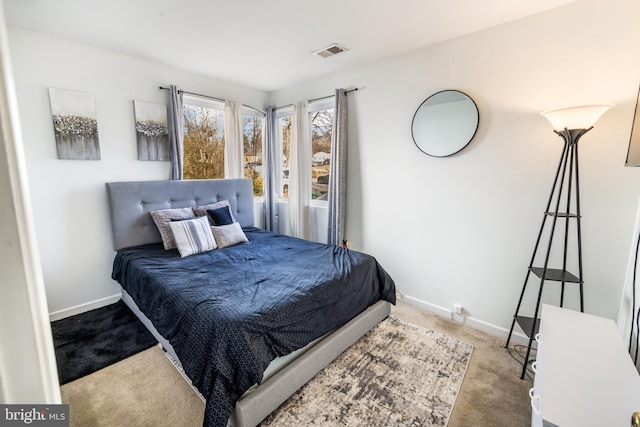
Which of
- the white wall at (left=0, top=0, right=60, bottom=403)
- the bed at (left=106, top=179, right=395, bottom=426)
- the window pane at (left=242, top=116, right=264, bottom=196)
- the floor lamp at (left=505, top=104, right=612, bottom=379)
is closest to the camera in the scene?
the white wall at (left=0, top=0, right=60, bottom=403)

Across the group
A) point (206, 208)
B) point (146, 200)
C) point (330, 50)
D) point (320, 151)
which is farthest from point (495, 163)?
point (146, 200)

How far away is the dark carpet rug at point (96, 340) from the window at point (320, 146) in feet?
8.11

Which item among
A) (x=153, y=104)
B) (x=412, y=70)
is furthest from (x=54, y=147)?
(x=412, y=70)

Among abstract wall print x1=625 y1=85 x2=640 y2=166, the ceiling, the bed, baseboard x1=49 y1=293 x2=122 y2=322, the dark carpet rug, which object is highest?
the ceiling

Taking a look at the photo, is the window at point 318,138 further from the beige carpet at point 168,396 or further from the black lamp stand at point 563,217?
the beige carpet at point 168,396

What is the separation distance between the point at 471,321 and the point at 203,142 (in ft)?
11.9

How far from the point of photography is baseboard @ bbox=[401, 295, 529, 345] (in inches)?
93.3

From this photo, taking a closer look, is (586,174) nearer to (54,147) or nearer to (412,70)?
(412,70)

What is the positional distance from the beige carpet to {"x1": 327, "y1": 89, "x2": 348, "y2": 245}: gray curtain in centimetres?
182

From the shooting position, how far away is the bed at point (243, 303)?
1.49 meters

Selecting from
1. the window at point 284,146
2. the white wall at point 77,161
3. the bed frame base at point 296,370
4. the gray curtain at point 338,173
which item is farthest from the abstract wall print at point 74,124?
the gray curtain at point 338,173

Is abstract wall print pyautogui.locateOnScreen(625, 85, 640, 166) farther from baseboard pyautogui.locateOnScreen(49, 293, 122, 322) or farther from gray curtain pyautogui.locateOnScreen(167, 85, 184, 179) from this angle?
baseboard pyautogui.locateOnScreen(49, 293, 122, 322)

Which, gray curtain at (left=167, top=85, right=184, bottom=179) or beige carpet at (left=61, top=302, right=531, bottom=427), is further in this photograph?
gray curtain at (left=167, top=85, right=184, bottom=179)

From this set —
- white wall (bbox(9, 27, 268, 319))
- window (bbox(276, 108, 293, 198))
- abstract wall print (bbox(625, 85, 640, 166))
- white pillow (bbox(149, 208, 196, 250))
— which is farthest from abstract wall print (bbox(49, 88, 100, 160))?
abstract wall print (bbox(625, 85, 640, 166))
